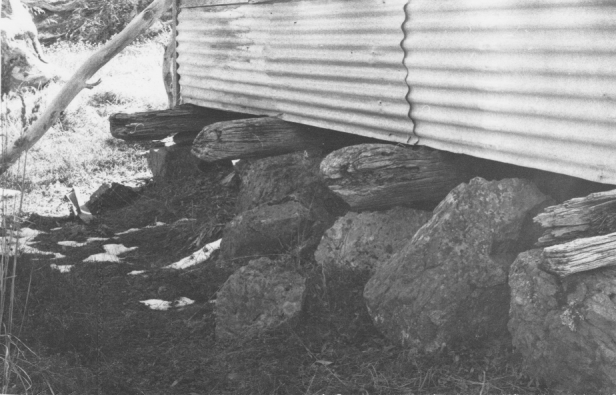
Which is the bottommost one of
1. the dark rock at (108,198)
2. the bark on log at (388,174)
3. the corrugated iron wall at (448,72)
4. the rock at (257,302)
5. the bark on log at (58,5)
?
the dark rock at (108,198)

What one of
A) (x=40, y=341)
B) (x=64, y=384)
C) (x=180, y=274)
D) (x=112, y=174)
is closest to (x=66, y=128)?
(x=112, y=174)

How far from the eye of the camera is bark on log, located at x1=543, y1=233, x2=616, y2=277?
3.62 m

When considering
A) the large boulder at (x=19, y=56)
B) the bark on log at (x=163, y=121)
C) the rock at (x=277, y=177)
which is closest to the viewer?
the rock at (x=277, y=177)

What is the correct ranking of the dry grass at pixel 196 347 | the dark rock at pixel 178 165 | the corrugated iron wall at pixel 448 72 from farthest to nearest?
the dark rock at pixel 178 165 < the corrugated iron wall at pixel 448 72 < the dry grass at pixel 196 347

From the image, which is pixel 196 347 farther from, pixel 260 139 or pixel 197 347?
pixel 260 139

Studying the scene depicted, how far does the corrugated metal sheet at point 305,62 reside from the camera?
593 centimetres

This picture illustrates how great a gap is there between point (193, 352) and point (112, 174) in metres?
5.65

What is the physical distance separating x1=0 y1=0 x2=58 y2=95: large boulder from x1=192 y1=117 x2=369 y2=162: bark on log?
7037 millimetres

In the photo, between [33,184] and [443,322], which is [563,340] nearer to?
[443,322]

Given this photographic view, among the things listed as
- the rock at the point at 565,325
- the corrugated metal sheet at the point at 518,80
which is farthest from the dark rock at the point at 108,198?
the rock at the point at 565,325

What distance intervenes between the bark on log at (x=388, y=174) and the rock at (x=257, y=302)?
71 cm

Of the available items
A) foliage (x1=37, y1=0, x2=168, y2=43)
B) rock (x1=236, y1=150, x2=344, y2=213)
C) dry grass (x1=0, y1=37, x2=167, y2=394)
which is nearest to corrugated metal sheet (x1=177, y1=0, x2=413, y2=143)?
rock (x1=236, y1=150, x2=344, y2=213)

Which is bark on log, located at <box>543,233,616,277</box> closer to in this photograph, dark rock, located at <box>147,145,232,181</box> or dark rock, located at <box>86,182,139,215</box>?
dark rock, located at <box>147,145,232,181</box>

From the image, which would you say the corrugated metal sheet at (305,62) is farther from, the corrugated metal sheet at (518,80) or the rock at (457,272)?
the rock at (457,272)
